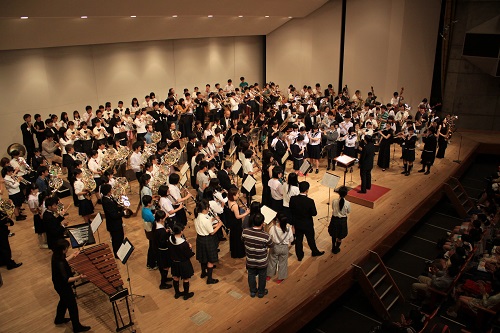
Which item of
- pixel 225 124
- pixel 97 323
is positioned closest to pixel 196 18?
pixel 225 124

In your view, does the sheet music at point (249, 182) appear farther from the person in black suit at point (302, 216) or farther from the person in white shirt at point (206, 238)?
the person in white shirt at point (206, 238)

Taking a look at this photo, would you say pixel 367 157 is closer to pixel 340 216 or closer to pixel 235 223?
pixel 340 216

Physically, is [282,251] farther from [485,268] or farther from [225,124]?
[225,124]

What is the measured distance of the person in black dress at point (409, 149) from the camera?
12.0 m

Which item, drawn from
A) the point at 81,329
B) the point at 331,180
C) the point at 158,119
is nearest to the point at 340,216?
the point at 331,180

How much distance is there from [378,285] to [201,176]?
418cm

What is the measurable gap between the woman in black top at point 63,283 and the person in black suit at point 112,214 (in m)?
1.25

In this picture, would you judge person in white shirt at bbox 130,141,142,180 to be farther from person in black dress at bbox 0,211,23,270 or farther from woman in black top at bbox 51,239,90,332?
woman in black top at bbox 51,239,90,332

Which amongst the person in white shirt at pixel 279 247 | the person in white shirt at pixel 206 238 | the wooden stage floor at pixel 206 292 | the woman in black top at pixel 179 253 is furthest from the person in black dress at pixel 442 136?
the woman in black top at pixel 179 253

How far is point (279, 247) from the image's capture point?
7.23 m

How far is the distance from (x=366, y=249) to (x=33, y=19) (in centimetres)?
1103

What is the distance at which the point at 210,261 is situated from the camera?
7445 mm

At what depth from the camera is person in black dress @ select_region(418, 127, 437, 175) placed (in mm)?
12117

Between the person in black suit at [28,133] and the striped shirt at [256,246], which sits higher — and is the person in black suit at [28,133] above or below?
above
